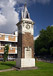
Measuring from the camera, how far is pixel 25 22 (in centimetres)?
1772

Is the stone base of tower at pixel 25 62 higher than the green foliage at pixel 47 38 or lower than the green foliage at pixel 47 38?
lower

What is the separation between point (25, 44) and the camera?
17172mm

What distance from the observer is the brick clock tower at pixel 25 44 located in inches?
662

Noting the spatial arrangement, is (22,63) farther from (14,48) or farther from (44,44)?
(44,44)

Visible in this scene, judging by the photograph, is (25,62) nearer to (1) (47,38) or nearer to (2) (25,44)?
(2) (25,44)

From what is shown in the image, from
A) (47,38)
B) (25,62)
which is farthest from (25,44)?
(47,38)

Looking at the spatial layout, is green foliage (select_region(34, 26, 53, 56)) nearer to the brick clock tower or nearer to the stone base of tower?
the brick clock tower

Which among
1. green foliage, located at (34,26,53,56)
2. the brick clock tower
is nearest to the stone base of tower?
the brick clock tower

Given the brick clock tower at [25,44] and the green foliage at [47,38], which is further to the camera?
the green foliage at [47,38]

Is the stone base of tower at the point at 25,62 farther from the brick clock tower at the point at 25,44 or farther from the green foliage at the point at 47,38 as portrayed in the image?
the green foliage at the point at 47,38

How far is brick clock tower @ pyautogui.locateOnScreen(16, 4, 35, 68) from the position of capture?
16814 mm

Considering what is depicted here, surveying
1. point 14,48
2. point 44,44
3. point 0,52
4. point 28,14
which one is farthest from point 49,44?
point 28,14

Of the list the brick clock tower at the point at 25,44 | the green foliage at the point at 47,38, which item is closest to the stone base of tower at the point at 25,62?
the brick clock tower at the point at 25,44

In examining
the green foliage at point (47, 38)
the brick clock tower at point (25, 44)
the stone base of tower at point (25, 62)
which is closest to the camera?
the stone base of tower at point (25, 62)
